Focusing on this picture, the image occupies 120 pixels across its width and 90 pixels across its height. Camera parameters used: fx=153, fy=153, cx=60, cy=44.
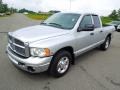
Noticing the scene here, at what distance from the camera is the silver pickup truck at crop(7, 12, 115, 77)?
3.65 metres

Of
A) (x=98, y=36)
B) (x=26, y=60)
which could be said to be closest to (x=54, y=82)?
(x=26, y=60)

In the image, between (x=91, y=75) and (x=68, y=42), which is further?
(x=91, y=75)

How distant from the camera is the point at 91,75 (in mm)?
4574

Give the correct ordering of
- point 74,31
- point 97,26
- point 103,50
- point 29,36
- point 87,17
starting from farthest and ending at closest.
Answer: point 103,50, point 97,26, point 87,17, point 74,31, point 29,36

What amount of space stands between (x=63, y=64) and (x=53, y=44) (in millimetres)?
870

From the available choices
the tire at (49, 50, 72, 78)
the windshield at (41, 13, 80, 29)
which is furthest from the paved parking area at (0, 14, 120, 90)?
the windshield at (41, 13, 80, 29)

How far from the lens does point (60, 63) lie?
4254 millimetres

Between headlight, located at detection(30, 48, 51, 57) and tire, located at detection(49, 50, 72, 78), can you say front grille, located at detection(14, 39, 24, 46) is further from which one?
tire, located at detection(49, 50, 72, 78)

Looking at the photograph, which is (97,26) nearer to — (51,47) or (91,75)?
(91,75)

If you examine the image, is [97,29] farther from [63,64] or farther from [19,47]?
[19,47]

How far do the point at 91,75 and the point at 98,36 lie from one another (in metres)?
1.98

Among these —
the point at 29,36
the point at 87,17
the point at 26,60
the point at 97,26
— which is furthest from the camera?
the point at 97,26

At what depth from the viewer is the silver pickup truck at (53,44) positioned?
3.65 m

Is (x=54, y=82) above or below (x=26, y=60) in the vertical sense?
below
